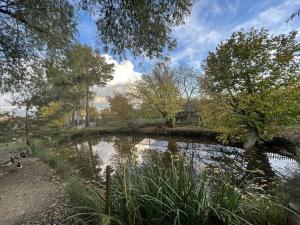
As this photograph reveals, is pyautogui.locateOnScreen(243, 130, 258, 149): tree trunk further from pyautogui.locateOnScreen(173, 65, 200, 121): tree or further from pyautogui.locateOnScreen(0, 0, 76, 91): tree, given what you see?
pyautogui.locateOnScreen(173, 65, 200, 121): tree

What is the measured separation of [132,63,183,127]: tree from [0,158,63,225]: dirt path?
46.1 feet

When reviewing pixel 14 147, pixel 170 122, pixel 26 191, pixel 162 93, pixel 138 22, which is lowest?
pixel 26 191

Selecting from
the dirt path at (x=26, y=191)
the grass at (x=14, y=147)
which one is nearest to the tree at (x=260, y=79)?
the dirt path at (x=26, y=191)

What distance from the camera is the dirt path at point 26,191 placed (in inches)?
190

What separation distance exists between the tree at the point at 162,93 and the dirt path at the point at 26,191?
1405 cm

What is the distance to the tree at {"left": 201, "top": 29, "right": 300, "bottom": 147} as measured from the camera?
1060 cm

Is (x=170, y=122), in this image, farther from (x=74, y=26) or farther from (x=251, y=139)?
(x=74, y=26)

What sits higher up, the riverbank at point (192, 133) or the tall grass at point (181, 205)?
the tall grass at point (181, 205)

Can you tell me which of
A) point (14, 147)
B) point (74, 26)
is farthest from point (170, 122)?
point (74, 26)

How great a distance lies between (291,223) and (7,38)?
710 centimetres

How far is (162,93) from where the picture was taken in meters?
21.8

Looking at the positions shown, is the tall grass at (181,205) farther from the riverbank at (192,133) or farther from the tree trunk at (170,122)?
the tree trunk at (170,122)

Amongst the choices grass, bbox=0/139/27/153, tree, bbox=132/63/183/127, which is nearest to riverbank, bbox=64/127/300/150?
tree, bbox=132/63/183/127

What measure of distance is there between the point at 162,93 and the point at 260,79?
11.6 m
